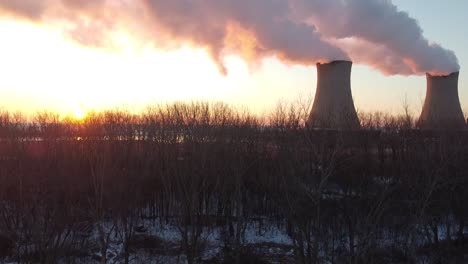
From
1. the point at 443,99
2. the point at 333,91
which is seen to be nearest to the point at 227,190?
the point at 333,91

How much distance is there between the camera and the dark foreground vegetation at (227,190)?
13930 millimetres

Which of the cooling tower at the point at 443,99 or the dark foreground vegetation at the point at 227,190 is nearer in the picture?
the dark foreground vegetation at the point at 227,190

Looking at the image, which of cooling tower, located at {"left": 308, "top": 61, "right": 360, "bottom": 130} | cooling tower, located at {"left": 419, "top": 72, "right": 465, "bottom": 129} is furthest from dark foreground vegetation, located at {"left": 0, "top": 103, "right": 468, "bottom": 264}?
cooling tower, located at {"left": 419, "top": 72, "right": 465, "bottom": 129}

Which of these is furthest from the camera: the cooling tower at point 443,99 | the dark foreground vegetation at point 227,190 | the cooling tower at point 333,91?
the cooling tower at point 443,99

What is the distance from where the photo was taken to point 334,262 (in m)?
13.0

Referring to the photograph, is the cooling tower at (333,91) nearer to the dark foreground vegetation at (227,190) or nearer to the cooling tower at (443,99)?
the dark foreground vegetation at (227,190)

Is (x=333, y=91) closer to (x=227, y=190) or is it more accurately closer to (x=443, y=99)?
(x=443, y=99)

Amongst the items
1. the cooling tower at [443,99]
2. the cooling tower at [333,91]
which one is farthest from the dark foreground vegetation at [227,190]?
the cooling tower at [443,99]

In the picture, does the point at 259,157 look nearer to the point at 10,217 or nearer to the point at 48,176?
the point at 48,176

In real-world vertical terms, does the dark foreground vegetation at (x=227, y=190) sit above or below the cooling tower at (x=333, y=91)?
below

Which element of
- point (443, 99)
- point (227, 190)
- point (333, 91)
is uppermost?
point (333, 91)

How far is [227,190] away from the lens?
17016 millimetres

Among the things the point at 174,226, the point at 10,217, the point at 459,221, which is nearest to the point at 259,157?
the point at 174,226

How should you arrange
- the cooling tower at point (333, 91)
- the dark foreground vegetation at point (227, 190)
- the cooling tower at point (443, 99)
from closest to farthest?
the dark foreground vegetation at point (227, 190)
the cooling tower at point (333, 91)
the cooling tower at point (443, 99)
